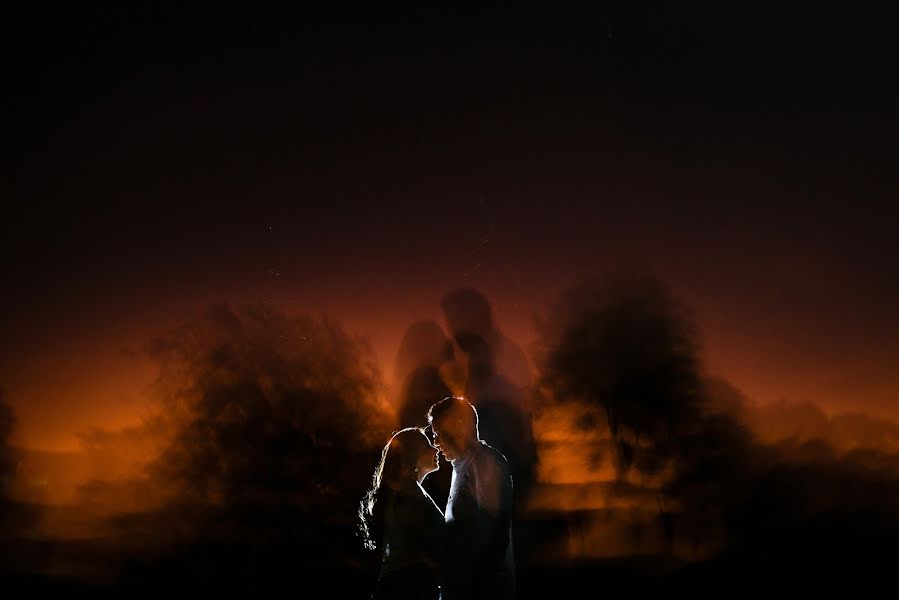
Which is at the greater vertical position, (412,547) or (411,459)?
(411,459)

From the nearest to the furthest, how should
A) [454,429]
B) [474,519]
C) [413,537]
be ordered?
[474,519] → [454,429] → [413,537]

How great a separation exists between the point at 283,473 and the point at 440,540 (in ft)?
8.58

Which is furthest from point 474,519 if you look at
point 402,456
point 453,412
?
point 402,456

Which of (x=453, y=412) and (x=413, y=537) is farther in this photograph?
(x=413, y=537)

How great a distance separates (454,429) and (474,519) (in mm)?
459

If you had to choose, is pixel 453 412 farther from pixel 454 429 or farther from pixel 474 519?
pixel 474 519

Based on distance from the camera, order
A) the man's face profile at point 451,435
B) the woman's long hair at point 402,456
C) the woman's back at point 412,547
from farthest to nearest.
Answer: the woman's long hair at point 402,456 < the woman's back at point 412,547 < the man's face profile at point 451,435

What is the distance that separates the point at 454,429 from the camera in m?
3.11

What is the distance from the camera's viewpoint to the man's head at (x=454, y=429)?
311 centimetres

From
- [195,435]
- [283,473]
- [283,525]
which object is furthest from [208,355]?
[283,525]

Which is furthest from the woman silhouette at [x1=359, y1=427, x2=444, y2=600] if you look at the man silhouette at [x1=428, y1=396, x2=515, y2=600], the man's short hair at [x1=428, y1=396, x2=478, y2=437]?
the man's short hair at [x1=428, y1=396, x2=478, y2=437]

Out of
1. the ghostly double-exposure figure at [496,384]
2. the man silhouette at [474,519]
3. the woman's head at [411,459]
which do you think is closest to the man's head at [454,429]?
the man silhouette at [474,519]

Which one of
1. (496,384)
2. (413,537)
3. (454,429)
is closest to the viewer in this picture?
(454,429)

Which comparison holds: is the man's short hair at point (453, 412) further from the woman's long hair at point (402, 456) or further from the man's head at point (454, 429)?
the woman's long hair at point (402, 456)
